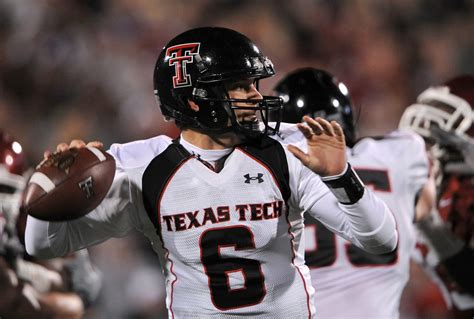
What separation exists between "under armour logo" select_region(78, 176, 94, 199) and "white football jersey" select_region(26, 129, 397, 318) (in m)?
0.13

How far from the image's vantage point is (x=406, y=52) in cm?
781

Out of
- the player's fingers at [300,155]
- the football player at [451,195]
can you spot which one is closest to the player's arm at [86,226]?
the player's fingers at [300,155]

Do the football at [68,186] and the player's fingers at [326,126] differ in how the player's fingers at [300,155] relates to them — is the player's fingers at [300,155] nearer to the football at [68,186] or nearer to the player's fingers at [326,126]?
the player's fingers at [326,126]

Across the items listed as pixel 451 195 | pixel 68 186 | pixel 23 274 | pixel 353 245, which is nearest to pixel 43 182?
pixel 68 186

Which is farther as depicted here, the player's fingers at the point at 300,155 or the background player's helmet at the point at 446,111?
the background player's helmet at the point at 446,111

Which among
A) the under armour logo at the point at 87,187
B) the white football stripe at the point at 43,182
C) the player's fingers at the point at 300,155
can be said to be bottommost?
the under armour logo at the point at 87,187

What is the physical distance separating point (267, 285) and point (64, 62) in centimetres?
461

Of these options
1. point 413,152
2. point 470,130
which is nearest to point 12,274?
point 413,152

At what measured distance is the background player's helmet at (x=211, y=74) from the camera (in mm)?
2598

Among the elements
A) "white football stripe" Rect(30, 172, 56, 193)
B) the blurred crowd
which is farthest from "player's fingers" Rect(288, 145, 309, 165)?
the blurred crowd

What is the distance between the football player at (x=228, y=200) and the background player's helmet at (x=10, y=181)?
1.16 meters

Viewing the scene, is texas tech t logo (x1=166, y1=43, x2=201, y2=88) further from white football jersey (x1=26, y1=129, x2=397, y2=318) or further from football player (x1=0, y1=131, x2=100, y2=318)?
football player (x1=0, y1=131, x2=100, y2=318)

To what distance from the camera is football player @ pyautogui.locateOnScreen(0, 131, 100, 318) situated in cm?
375

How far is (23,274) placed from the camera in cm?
391
